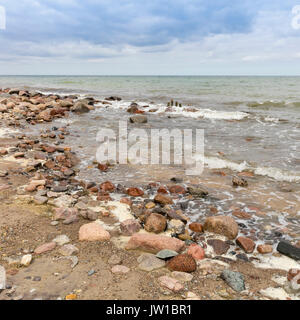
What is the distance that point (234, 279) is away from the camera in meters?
2.70

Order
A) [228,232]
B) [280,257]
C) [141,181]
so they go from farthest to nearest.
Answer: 1. [141,181]
2. [228,232]
3. [280,257]

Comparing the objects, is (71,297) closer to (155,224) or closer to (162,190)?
(155,224)

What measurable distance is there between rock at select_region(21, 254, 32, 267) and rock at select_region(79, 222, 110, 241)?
2.29ft

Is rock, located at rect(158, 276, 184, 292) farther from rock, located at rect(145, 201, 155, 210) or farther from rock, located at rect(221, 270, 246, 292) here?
rock, located at rect(145, 201, 155, 210)

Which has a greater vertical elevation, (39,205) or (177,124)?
(177,124)

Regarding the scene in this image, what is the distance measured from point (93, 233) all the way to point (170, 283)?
138cm

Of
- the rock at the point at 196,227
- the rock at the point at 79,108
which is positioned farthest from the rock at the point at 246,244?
the rock at the point at 79,108

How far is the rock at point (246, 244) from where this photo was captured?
11.2ft

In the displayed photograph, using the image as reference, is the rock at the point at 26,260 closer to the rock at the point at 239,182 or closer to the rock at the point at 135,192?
the rock at the point at 135,192

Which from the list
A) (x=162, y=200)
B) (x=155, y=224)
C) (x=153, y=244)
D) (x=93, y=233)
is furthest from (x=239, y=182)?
(x=93, y=233)

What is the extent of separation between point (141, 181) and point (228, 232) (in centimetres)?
263
